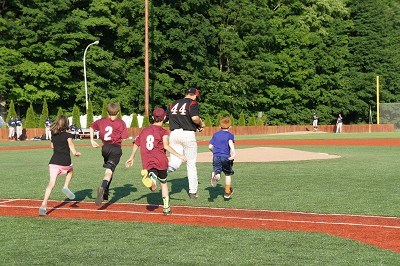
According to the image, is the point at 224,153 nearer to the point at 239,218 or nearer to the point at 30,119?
the point at 239,218

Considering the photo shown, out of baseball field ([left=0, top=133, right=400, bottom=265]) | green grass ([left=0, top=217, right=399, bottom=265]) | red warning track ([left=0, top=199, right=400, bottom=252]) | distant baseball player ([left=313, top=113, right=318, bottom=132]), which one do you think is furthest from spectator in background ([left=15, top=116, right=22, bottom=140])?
green grass ([left=0, top=217, right=399, bottom=265])

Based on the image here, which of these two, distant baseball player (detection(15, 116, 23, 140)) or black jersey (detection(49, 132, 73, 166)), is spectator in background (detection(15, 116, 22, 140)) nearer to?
distant baseball player (detection(15, 116, 23, 140))

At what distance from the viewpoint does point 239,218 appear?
11.8 m

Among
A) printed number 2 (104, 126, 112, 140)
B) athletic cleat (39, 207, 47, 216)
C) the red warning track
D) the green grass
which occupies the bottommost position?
the red warning track

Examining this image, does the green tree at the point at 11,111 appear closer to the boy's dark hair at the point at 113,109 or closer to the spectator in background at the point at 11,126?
the spectator in background at the point at 11,126

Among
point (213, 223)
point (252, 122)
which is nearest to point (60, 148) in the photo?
point (213, 223)

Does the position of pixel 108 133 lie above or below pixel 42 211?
above

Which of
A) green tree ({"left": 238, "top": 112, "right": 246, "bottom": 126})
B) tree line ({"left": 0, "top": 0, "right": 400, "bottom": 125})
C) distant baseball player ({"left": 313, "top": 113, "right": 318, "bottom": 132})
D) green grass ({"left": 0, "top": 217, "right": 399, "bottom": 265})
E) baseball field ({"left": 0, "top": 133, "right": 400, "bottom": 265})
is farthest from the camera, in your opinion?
distant baseball player ({"left": 313, "top": 113, "right": 318, "bottom": 132})

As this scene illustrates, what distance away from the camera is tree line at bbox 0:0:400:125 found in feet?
190

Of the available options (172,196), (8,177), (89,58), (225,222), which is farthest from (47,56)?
(225,222)

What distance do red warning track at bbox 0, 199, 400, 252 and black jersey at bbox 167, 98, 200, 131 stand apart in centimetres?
181

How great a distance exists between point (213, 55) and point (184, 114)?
190ft

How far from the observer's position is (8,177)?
20.2 metres

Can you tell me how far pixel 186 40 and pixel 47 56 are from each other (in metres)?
13.8
